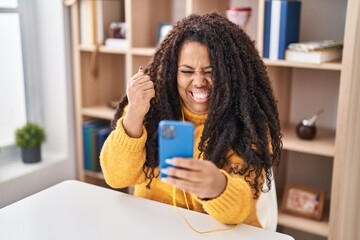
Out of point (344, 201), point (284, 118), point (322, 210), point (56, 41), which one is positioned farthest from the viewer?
point (56, 41)

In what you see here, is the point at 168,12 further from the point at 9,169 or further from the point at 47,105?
the point at 9,169

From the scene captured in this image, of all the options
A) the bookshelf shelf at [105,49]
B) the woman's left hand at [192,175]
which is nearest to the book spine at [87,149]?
the bookshelf shelf at [105,49]

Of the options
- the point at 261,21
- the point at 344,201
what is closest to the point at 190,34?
the point at 261,21

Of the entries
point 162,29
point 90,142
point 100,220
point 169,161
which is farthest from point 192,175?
point 90,142

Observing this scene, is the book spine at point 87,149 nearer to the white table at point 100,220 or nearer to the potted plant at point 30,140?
the potted plant at point 30,140

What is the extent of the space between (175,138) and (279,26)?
43.8 inches

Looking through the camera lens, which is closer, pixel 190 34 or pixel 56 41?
pixel 190 34

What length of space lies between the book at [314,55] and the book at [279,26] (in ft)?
0.13

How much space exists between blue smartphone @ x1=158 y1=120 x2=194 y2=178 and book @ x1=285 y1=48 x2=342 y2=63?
1.04 metres

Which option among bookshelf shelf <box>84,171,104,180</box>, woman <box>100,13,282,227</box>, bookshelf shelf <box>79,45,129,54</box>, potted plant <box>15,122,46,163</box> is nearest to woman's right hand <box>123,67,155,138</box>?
woman <box>100,13,282,227</box>

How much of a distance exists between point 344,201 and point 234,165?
2.74 ft

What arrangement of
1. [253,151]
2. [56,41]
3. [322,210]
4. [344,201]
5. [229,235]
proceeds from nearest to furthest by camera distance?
[229,235] → [253,151] → [344,201] → [322,210] → [56,41]

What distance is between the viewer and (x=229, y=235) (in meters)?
1.09

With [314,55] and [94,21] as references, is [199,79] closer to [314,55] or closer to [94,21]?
[314,55]
